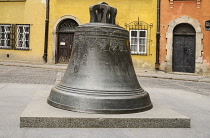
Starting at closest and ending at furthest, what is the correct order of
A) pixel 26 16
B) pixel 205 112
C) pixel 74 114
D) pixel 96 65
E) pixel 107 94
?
pixel 74 114 → pixel 107 94 → pixel 96 65 → pixel 205 112 → pixel 26 16

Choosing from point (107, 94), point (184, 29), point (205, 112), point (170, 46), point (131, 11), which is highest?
point (131, 11)

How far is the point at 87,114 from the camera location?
3.31 metres

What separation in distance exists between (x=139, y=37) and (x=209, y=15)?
456 cm

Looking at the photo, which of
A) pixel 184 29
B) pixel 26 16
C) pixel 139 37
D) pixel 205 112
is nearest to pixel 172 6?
pixel 184 29

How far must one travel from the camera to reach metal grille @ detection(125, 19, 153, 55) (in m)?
16.2

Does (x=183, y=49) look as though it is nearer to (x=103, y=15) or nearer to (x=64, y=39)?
(x=64, y=39)

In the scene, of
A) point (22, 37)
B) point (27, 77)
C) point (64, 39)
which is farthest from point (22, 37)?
point (27, 77)

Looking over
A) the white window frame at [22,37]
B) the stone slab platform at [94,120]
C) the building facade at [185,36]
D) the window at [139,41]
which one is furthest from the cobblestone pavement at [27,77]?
the building facade at [185,36]

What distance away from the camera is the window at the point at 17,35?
58.7 feet

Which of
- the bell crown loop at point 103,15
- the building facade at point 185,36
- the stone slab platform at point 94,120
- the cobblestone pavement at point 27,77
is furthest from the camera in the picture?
the building facade at point 185,36

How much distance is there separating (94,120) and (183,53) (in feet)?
46.6

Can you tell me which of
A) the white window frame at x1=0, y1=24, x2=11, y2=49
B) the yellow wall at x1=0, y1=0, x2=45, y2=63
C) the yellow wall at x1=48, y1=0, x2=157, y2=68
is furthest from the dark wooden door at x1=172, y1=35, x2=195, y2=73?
the white window frame at x1=0, y1=24, x2=11, y2=49

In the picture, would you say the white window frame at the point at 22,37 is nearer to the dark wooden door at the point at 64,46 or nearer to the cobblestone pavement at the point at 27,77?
the dark wooden door at the point at 64,46

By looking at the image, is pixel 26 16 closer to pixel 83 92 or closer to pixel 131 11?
pixel 131 11
